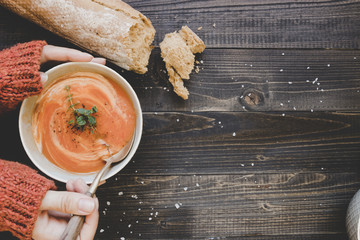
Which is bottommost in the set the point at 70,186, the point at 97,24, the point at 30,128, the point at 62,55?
the point at 70,186

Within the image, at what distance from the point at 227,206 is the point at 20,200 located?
2.56 ft

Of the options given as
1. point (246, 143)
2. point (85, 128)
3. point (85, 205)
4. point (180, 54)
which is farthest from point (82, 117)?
point (246, 143)

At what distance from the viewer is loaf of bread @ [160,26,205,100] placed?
1.24 m

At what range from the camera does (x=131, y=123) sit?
3.79 ft

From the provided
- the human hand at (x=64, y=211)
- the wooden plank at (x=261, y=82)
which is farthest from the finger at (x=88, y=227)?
the wooden plank at (x=261, y=82)

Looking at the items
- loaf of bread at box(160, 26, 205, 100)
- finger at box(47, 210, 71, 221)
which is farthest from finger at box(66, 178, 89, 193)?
loaf of bread at box(160, 26, 205, 100)

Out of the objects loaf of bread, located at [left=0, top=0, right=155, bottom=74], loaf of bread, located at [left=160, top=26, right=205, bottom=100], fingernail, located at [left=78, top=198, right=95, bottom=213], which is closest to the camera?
fingernail, located at [left=78, top=198, right=95, bottom=213]

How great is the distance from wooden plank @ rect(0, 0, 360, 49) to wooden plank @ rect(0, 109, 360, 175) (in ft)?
1.01

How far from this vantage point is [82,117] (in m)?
1.11

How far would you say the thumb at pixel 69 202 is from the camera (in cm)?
101

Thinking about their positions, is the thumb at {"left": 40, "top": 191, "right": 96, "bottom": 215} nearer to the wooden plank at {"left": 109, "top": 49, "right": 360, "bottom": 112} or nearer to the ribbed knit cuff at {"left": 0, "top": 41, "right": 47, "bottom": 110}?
the ribbed knit cuff at {"left": 0, "top": 41, "right": 47, "bottom": 110}

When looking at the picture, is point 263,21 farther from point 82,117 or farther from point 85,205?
point 85,205

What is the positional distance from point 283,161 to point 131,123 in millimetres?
659

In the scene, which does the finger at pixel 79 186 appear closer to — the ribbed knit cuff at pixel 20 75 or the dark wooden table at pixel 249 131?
the dark wooden table at pixel 249 131
